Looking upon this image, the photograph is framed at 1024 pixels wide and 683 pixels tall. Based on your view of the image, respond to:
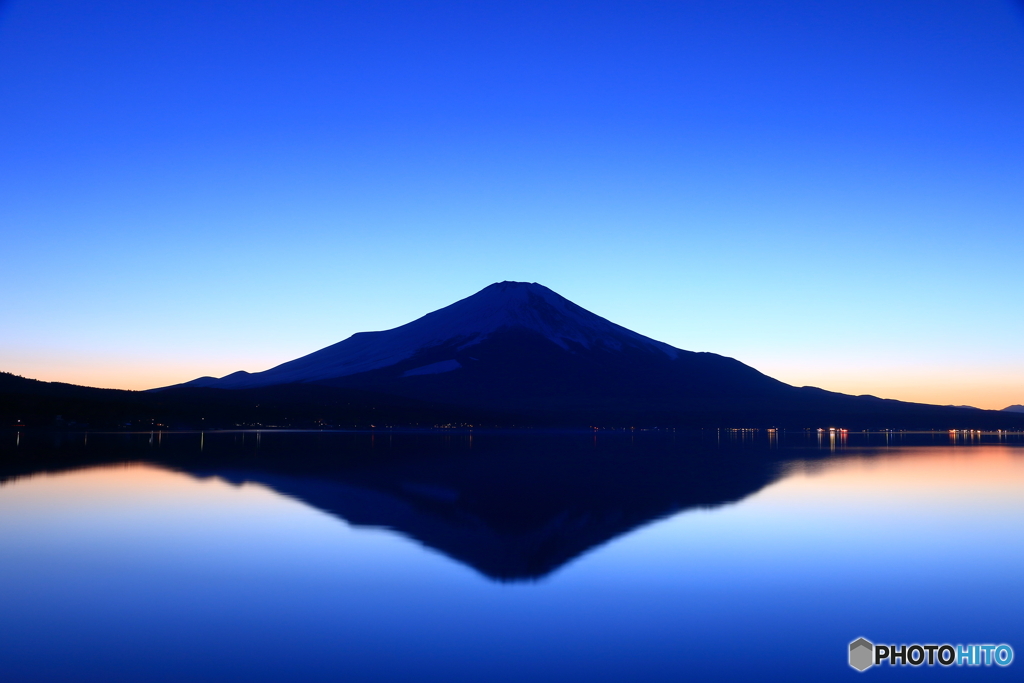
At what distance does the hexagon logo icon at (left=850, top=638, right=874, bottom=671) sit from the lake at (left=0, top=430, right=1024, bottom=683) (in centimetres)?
20

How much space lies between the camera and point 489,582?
15.9 meters

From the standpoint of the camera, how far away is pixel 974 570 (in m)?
18.0

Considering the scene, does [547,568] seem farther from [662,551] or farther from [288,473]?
[288,473]

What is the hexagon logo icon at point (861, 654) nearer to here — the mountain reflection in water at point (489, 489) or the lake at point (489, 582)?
the lake at point (489, 582)

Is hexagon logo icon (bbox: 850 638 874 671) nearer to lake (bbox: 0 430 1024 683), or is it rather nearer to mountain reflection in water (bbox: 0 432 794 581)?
lake (bbox: 0 430 1024 683)

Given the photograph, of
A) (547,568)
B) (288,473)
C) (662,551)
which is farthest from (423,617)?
(288,473)

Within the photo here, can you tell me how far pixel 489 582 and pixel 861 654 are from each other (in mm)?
6733

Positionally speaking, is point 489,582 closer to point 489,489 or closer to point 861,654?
point 861,654

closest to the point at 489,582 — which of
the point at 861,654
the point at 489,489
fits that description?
the point at 861,654

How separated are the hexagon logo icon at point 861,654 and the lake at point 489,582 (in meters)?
0.20

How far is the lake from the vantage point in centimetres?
1126

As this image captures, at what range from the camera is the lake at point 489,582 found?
36.9 feet

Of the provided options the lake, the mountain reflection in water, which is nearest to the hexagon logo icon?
the lake

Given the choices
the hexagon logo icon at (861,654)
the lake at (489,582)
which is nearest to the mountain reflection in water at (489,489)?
the lake at (489,582)
